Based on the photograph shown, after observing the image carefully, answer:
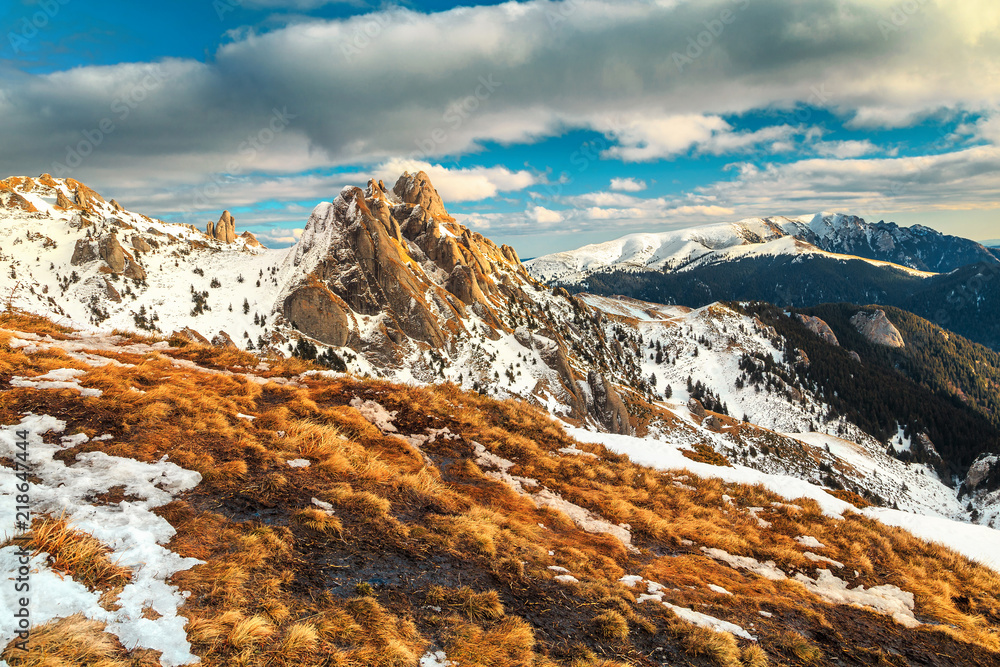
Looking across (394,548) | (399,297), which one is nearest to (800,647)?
(394,548)

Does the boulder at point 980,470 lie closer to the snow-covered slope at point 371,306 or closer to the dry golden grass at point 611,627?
the snow-covered slope at point 371,306

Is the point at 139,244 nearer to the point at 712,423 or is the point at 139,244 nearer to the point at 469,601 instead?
the point at 469,601

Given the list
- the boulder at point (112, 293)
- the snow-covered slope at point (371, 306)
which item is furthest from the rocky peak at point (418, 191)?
the boulder at point (112, 293)

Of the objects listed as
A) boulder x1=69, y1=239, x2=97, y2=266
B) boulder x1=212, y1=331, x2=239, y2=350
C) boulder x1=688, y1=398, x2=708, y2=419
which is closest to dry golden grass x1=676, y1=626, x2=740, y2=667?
boulder x1=212, y1=331, x2=239, y2=350

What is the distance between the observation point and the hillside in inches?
211

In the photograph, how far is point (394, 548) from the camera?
7.96m

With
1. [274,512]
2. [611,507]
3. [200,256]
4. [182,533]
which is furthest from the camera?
[200,256]

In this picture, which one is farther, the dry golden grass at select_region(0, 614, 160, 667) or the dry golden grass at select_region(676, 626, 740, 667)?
the dry golden grass at select_region(676, 626, 740, 667)

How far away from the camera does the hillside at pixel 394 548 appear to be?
5363mm

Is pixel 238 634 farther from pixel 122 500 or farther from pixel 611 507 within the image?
pixel 611 507

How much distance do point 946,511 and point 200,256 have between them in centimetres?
28384

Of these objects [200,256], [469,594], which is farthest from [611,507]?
[200,256]

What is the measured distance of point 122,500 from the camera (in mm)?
7141

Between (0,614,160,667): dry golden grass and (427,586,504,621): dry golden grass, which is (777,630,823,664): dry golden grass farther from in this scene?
(0,614,160,667): dry golden grass
